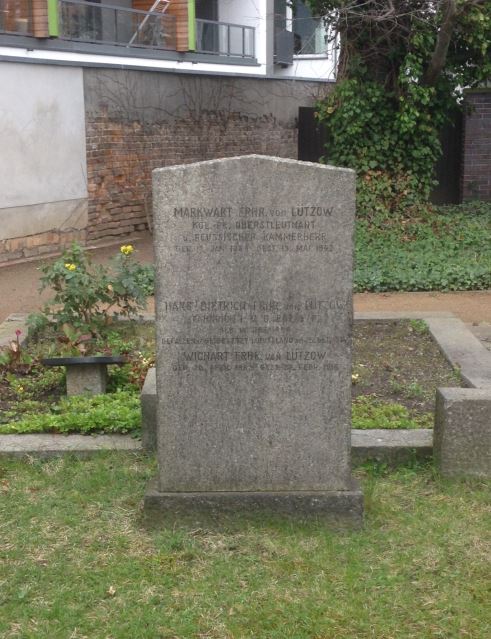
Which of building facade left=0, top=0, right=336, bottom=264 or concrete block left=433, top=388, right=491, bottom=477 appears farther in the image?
building facade left=0, top=0, right=336, bottom=264

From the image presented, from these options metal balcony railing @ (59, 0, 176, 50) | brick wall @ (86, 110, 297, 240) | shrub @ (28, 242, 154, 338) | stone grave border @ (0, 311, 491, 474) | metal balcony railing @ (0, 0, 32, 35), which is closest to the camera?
stone grave border @ (0, 311, 491, 474)

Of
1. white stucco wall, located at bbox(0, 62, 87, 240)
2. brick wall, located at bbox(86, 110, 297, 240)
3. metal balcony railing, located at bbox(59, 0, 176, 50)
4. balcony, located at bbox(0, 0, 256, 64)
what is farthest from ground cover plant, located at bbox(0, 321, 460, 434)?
metal balcony railing, located at bbox(59, 0, 176, 50)

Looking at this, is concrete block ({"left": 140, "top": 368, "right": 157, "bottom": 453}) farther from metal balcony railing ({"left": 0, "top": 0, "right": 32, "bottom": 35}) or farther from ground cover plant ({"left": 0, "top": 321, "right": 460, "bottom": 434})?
metal balcony railing ({"left": 0, "top": 0, "right": 32, "bottom": 35})

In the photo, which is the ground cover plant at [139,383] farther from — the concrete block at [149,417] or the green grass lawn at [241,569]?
the green grass lawn at [241,569]

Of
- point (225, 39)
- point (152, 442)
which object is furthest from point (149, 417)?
point (225, 39)

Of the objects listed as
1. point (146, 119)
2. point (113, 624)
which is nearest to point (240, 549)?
point (113, 624)

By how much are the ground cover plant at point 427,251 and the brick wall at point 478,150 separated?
84cm

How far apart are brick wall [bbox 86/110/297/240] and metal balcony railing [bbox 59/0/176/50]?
1823 millimetres

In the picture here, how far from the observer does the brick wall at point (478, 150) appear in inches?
658

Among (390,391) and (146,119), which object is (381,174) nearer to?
(146,119)

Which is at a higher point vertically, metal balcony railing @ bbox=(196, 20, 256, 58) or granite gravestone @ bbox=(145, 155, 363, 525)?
metal balcony railing @ bbox=(196, 20, 256, 58)

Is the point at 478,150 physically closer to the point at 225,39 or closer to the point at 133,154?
the point at 133,154

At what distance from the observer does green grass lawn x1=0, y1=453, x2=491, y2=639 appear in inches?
136

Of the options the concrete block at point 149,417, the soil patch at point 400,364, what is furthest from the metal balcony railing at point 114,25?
the concrete block at point 149,417
